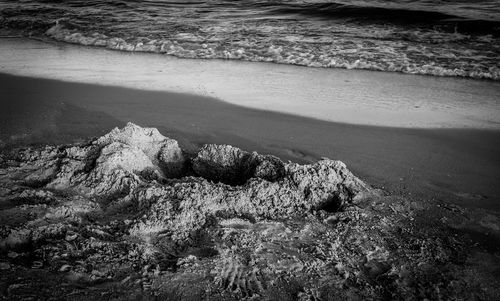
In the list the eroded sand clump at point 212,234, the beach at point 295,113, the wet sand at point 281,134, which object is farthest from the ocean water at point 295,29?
the eroded sand clump at point 212,234

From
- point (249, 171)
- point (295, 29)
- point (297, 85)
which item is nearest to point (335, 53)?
point (297, 85)

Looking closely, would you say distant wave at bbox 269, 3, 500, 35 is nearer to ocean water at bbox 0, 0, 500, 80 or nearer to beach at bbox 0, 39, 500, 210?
ocean water at bbox 0, 0, 500, 80

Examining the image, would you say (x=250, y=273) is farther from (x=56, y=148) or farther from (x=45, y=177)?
(x=56, y=148)

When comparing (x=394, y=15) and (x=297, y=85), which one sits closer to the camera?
(x=297, y=85)

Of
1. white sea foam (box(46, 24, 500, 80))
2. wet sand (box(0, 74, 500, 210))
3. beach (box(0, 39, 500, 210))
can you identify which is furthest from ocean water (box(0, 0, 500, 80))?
wet sand (box(0, 74, 500, 210))

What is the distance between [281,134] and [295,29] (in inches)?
227

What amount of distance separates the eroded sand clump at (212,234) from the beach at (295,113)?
66cm

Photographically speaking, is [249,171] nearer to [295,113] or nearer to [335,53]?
[295,113]

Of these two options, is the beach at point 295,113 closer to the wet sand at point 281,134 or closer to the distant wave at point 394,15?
the wet sand at point 281,134

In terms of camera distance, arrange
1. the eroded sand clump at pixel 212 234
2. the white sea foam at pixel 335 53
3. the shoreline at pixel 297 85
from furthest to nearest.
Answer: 1. the white sea foam at pixel 335 53
2. the shoreline at pixel 297 85
3. the eroded sand clump at pixel 212 234

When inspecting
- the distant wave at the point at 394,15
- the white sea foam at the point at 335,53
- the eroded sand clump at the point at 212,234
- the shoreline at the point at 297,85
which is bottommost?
the eroded sand clump at the point at 212,234

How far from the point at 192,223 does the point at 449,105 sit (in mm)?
3730

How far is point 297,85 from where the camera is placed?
5066mm

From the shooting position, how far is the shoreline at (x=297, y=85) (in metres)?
4.15
